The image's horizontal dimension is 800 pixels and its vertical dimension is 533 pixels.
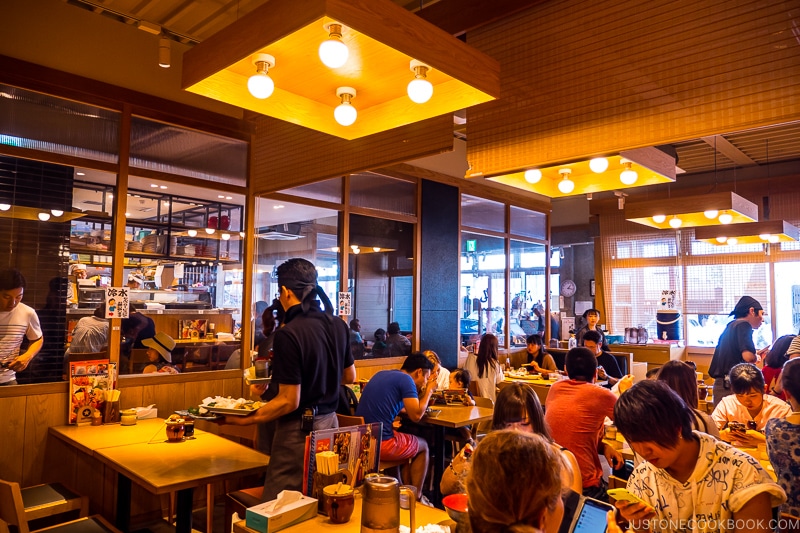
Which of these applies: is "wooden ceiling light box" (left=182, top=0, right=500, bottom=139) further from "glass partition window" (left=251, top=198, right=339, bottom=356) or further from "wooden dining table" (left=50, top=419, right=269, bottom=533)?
"glass partition window" (left=251, top=198, right=339, bottom=356)

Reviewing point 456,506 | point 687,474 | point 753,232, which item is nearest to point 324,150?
point 456,506

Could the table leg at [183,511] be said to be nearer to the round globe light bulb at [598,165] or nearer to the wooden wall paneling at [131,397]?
the wooden wall paneling at [131,397]

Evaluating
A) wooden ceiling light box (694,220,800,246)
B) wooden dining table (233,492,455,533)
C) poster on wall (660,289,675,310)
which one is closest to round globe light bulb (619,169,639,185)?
wooden dining table (233,492,455,533)

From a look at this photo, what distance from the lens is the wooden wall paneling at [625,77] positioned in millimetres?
2336

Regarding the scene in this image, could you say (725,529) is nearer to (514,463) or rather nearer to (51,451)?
(514,463)

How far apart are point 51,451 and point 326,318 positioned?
9.03ft

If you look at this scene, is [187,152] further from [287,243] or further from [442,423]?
[442,423]

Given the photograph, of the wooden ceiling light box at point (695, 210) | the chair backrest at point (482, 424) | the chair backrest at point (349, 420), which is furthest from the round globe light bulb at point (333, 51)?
the wooden ceiling light box at point (695, 210)

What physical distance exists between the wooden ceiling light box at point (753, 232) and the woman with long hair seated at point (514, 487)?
7.46 metres

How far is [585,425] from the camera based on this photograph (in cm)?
331

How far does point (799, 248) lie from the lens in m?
8.57

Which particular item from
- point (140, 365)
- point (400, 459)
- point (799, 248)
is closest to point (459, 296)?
point (400, 459)

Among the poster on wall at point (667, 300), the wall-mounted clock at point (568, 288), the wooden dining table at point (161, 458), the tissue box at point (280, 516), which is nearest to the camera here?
the tissue box at point (280, 516)

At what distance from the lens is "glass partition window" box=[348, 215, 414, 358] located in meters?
6.46
